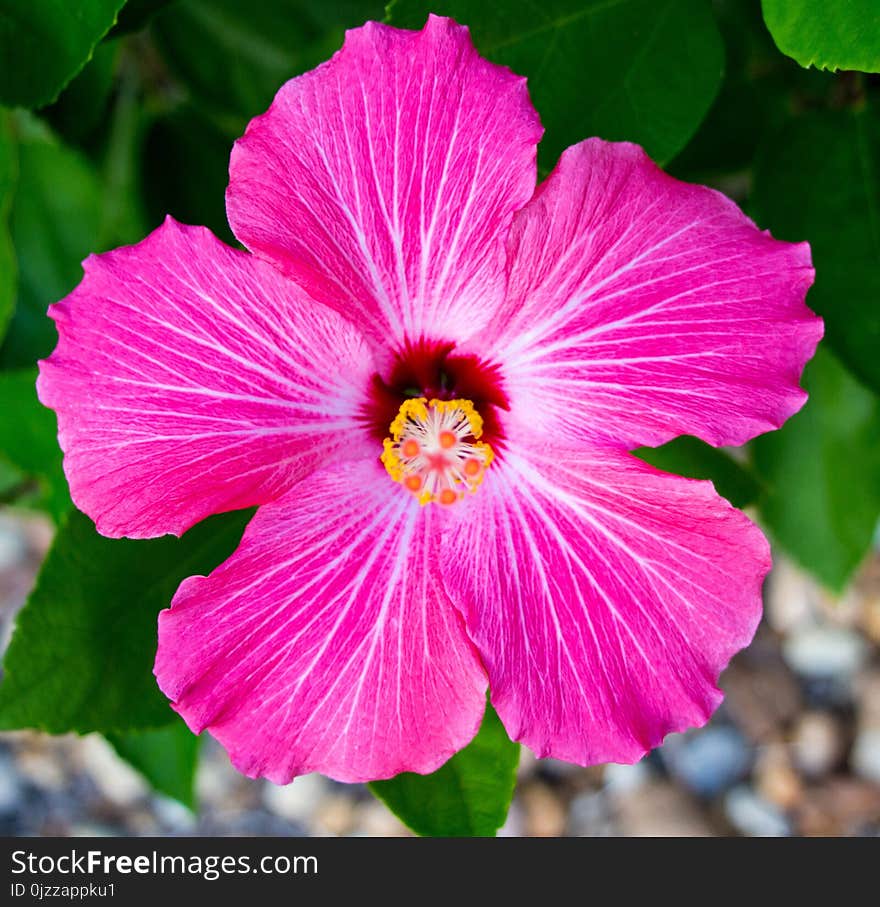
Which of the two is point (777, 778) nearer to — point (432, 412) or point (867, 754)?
point (867, 754)

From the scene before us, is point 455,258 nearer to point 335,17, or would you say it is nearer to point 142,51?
point 335,17

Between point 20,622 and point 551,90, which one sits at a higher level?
point 551,90

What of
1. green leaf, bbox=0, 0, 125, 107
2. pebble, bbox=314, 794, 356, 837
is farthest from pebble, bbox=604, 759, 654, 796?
green leaf, bbox=0, 0, 125, 107

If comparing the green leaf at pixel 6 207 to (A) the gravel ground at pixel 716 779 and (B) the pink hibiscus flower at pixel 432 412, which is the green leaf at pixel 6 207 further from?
(A) the gravel ground at pixel 716 779

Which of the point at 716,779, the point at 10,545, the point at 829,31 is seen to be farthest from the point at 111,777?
the point at 829,31

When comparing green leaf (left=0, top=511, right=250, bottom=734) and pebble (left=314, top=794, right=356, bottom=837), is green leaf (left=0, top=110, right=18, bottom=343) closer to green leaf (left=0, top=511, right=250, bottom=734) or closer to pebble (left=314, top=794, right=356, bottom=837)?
green leaf (left=0, top=511, right=250, bottom=734)

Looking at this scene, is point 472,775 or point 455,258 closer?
point 455,258
